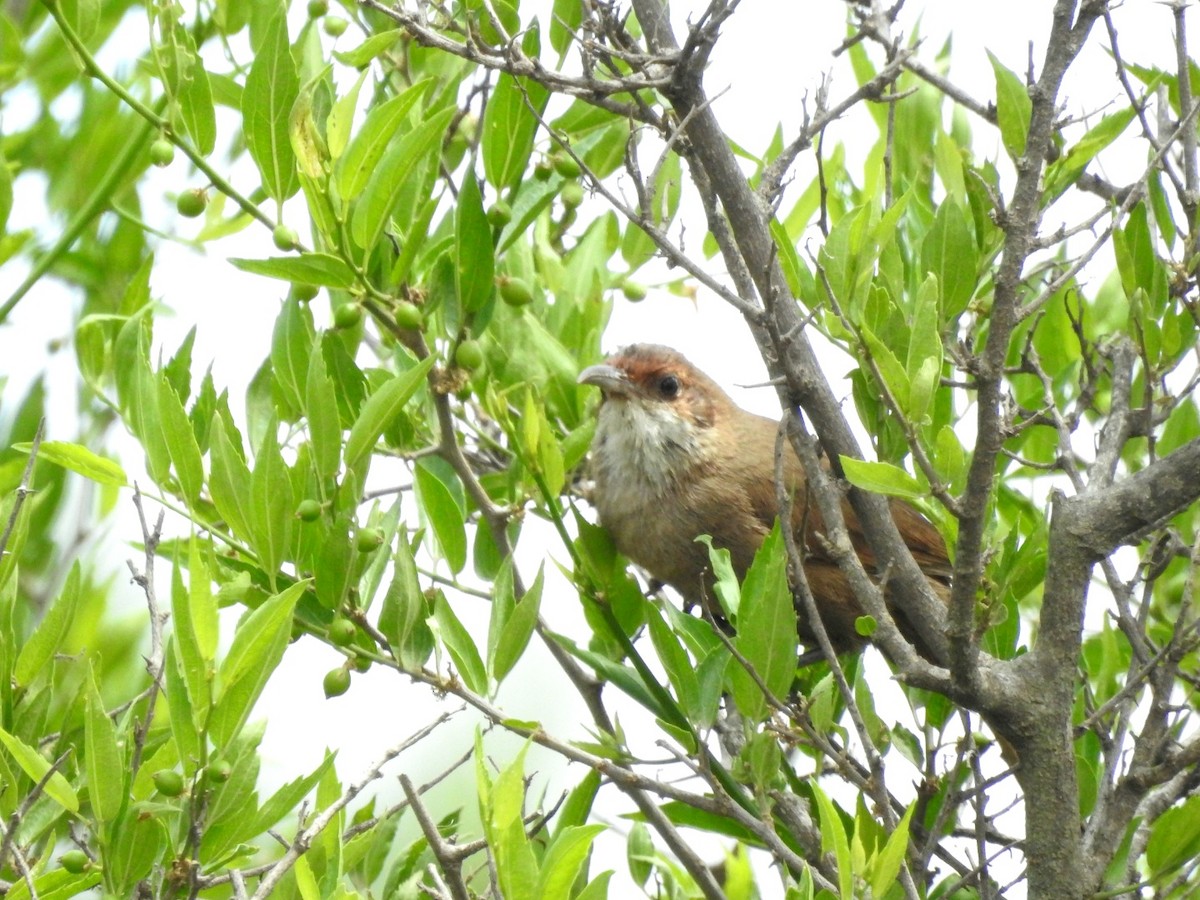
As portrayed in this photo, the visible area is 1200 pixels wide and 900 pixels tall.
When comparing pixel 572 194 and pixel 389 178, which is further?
pixel 572 194

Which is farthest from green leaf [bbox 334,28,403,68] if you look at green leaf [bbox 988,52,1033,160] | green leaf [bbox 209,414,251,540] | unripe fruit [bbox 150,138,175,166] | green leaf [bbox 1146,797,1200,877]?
green leaf [bbox 1146,797,1200,877]

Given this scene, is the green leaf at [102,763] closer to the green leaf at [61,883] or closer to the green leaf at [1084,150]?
the green leaf at [61,883]

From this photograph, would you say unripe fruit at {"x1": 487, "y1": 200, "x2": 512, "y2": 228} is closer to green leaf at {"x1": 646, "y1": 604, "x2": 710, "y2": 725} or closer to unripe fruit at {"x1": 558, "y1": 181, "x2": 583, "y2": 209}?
unripe fruit at {"x1": 558, "y1": 181, "x2": 583, "y2": 209}

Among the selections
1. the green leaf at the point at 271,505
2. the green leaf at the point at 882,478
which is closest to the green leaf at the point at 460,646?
the green leaf at the point at 271,505

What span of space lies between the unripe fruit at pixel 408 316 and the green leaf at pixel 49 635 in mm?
794

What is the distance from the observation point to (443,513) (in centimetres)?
317

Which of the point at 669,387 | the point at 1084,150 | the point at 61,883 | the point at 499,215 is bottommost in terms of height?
the point at 61,883

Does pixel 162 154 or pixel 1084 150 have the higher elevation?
pixel 1084 150

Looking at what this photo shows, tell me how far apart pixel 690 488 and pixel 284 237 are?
2.25m

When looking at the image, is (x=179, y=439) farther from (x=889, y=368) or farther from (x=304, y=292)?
(x=889, y=368)

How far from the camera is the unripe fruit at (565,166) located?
334 cm

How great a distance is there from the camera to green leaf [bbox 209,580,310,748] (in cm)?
231

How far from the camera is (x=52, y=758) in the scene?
2912 millimetres

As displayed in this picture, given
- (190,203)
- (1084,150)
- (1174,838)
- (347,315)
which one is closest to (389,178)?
(347,315)
